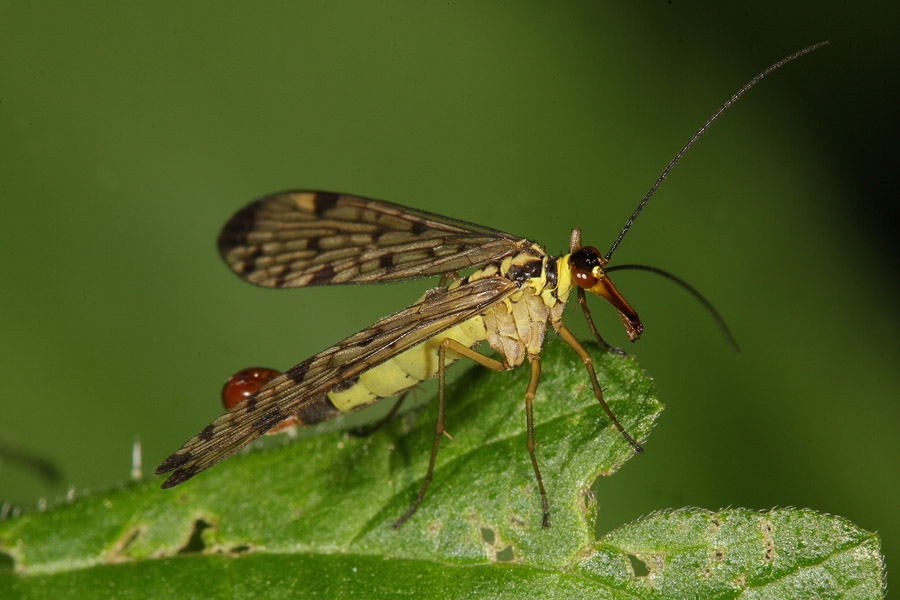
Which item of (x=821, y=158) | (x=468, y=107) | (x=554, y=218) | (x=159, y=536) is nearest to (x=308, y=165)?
(x=468, y=107)

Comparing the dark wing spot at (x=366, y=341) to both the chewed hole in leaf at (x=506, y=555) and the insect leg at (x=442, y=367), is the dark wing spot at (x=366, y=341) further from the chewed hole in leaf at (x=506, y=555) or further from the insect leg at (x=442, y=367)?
the chewed hole in leaf at (x=506, y=555)

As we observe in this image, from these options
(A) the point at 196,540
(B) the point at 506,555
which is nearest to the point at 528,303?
(B) the point at 506,555

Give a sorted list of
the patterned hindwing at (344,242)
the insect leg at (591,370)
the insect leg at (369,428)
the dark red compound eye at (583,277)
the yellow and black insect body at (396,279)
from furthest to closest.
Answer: the patterned hindwing at (344,242) < the insect leg at (369,428) < the dark red compound eye at (583,277) < the yellow and black insect body at (396,279) < the insect leg at (591,370)

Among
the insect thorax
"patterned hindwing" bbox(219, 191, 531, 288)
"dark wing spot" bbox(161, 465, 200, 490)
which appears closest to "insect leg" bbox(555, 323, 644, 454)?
the insect thorax

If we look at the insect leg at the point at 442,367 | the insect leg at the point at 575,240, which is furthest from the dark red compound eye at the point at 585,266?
the insect leg at the point at 442,367

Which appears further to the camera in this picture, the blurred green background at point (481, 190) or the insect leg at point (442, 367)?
the blurred green background at point (481, 190)

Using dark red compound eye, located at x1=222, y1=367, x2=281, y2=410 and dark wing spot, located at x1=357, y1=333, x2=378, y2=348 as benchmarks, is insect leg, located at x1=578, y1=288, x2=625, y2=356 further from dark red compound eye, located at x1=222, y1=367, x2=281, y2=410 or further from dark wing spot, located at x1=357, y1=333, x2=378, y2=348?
dark red compound eye, located at x1=222, y1=367, x2=281, y2=410
